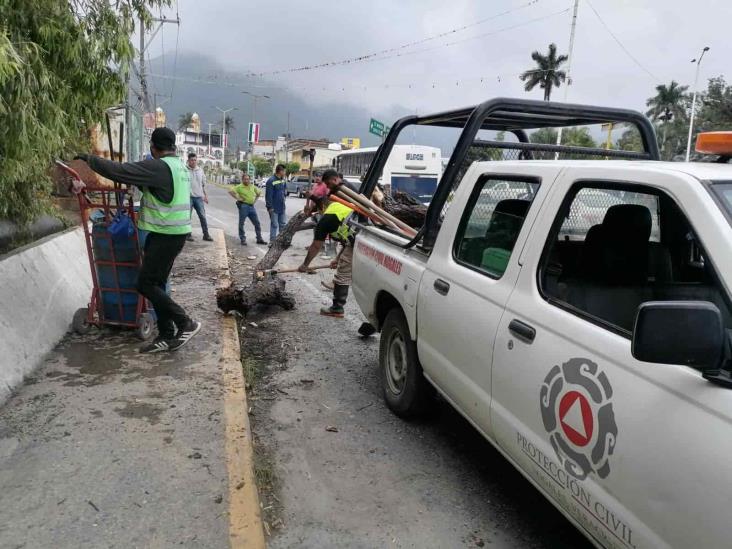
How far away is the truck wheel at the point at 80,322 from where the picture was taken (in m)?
5.07

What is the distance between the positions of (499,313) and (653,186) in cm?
88

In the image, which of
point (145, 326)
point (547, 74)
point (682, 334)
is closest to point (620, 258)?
point (682, 334)

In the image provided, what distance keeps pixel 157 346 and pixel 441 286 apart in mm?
2727

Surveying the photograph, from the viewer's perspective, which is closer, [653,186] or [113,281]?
A: [653,186]

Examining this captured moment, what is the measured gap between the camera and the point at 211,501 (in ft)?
9.45

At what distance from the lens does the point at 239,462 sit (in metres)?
3.24

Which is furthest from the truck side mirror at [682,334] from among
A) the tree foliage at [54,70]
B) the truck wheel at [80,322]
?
the truck wheel at [80,322]

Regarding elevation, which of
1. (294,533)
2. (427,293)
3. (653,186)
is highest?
(653,186)

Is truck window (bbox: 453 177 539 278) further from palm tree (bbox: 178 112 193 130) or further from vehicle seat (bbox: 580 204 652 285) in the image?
palm tree (bbox: 178 112 193 130)

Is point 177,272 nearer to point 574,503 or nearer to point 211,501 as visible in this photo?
point 211,501

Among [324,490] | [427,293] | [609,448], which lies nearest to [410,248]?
[427,293]

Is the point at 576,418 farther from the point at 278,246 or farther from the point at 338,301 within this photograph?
the point at 278,246

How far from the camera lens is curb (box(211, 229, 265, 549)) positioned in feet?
8.77

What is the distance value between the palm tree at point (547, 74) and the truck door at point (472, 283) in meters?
52.9
